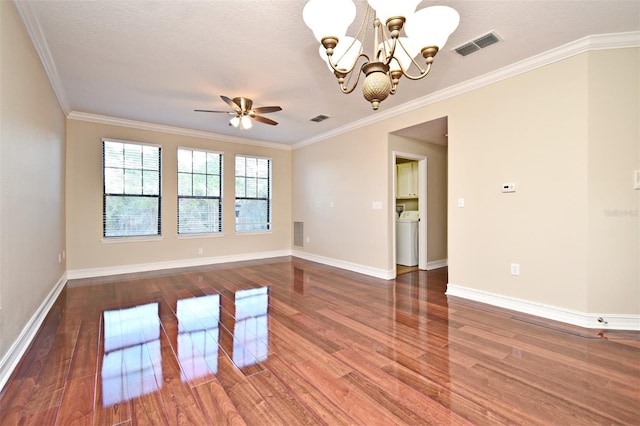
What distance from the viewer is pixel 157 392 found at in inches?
69.2

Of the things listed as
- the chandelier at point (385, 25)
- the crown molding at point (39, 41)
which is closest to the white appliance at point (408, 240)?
the chandelier at point (385, 25)

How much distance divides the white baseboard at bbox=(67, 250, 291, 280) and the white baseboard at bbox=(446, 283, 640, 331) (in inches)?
171

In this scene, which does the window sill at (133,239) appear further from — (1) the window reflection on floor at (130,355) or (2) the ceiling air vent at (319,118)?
(2) the ceiling air vent at (319,118)

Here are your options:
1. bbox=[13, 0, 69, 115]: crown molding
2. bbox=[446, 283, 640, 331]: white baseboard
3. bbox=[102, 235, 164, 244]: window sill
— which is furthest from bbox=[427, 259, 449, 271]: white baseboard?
bbox=[13, 0, 69, 115]: crown molding

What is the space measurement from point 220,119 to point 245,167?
1.58m

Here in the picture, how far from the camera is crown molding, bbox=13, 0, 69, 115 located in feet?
7.24

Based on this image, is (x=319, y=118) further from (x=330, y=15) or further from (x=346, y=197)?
(x=330, y=15)

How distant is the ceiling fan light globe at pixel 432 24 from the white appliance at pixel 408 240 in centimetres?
414

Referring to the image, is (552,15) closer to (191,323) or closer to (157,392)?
(157,392)

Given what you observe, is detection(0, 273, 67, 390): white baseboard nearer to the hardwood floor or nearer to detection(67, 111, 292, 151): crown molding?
the hardwood floor

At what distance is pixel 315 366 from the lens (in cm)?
205

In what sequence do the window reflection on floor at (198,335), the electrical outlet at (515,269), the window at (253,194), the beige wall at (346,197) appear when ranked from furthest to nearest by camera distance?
the window at (253,194)
the beige wall at (346,197)
the electrical outlet at (515,269)
the window reflection on floor at (198,335)

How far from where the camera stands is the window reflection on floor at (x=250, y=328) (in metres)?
2.19

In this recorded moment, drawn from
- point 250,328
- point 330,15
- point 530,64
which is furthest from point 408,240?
point 330,15
